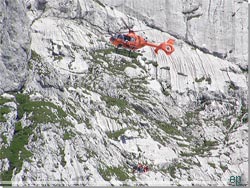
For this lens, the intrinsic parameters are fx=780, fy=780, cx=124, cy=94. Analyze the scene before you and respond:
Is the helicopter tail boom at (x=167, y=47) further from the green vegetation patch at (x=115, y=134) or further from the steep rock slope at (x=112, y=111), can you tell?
the green vegetation patch at (x=115, y=134)

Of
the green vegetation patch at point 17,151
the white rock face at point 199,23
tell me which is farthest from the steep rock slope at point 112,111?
the white rock face at point 199,23

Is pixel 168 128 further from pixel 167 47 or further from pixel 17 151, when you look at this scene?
pixel 17 151

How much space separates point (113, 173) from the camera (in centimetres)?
8150

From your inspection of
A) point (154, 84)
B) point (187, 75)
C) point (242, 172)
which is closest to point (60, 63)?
point (154, 84)

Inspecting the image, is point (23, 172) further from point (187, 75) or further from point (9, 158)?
point (187, 75)

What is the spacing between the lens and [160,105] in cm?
10044

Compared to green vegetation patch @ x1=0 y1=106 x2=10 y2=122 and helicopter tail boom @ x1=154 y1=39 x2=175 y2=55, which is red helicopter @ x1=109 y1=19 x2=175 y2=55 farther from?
green vegetation patch @ x1=0 y1=106 x2=10 y2=122

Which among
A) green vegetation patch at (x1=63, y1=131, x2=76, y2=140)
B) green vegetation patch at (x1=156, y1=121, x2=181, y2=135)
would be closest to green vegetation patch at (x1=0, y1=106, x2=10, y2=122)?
green vegetation patch at (x1=63, y1=131, x2=76, y2=140)

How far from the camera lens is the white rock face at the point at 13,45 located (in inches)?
3408

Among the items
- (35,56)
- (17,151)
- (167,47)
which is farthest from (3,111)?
(167,47)

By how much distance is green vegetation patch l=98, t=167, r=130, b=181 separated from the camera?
3167 inches

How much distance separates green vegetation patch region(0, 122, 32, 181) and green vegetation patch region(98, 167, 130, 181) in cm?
791

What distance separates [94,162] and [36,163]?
6.79 metres

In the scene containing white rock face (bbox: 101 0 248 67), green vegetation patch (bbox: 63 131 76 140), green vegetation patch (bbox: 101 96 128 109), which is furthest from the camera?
white rock face (bbox: 101 0 248 67)
